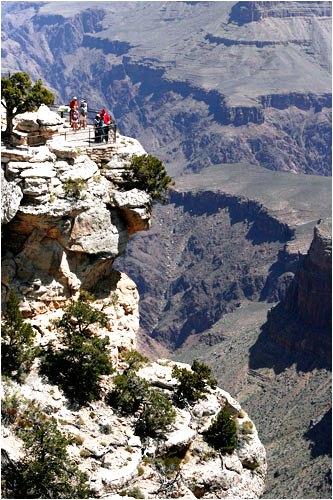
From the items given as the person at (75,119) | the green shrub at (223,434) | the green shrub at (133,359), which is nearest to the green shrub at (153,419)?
the green shrub at (223,434)

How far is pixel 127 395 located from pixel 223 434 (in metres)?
4.90

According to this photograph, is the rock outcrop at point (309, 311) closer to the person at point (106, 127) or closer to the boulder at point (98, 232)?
the person at point (106, 127)

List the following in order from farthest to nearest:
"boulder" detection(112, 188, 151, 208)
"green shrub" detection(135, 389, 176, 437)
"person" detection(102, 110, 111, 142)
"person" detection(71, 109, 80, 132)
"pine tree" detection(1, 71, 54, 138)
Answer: "person" detection(71, 109, 80, 132), "person" detection(102, 110, 111, 142), "boulder" detection(112, 188, 151, 208), "pine tree" detection(1, 71, 54, 138), "green shrub" detection(135, 389, 176, 437)

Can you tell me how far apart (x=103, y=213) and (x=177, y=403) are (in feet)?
32.4

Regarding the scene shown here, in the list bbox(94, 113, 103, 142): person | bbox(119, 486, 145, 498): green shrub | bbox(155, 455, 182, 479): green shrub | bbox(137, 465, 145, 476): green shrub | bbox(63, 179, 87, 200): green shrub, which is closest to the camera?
bbox(119, 486, 145, 498): green shrub

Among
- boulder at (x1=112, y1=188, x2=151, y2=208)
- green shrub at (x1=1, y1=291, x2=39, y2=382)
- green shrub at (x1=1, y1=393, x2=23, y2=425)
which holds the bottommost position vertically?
green shrub at (x1=1, y1=393, x2=23, y2=425)

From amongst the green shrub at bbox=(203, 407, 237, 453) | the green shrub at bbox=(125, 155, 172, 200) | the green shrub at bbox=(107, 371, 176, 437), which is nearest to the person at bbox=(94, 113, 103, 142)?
the green shrub at bbox=(125, 155, 172, 200)

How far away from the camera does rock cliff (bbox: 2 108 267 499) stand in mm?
38562

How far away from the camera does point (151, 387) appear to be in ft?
144

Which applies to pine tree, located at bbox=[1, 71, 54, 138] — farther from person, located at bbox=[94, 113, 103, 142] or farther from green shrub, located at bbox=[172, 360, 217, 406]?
green shrub, located at bbox=[172, 360, 217, 406]

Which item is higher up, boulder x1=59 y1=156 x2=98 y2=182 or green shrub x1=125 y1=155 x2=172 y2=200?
boulder x1=59 y1=156 x2=98 y2=182

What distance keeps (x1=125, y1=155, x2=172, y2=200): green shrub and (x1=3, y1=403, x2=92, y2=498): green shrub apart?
14.3m

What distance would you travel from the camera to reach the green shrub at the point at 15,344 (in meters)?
39.2

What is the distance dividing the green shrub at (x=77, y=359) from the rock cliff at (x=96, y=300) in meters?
0.52
